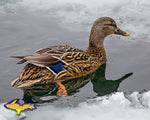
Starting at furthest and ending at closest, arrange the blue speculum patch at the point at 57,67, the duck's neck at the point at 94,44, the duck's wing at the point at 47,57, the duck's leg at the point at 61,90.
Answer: the duck's neck at the point at 94,44
the blue speculum patch at the point at 57,67
the duck's wing at the point at 47,57
the duck's leg at the point at 61,90

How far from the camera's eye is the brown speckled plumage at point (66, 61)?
507 centimetres

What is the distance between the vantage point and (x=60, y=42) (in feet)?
21.9

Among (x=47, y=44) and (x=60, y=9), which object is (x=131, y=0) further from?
(x=47, y=44)

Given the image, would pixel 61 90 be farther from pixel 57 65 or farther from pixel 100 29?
Answer: pixel 100 29

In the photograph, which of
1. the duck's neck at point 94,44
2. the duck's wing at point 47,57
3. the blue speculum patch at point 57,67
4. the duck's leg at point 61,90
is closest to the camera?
the duck's leg at point 61,90

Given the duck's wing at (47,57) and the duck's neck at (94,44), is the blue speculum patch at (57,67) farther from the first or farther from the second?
the duck's neck at (94,44)

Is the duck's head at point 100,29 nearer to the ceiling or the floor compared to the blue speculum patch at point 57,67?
nearer to the ceiling

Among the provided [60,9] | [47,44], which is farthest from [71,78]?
[60,9]

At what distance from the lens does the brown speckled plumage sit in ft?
16.6

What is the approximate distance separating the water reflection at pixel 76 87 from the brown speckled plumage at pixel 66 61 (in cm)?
10

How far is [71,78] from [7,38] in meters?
2.19

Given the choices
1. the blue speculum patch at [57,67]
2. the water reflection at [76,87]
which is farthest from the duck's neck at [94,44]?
the blue speculum patch at [57,67]

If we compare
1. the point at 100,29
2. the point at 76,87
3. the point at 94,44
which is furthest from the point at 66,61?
the point at 100,29

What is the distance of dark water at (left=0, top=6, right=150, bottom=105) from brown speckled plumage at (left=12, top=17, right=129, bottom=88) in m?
0.26
